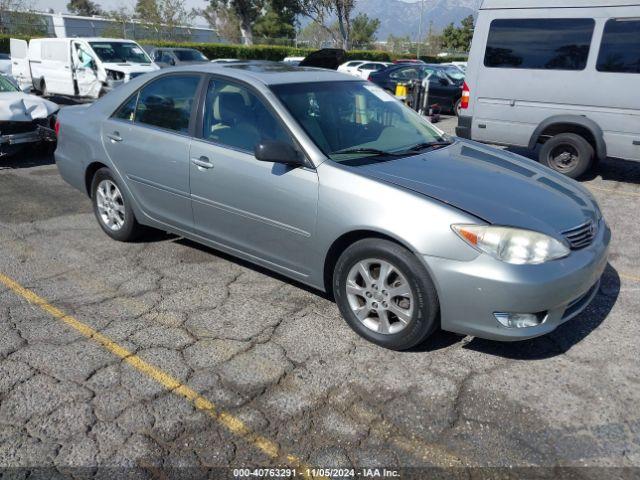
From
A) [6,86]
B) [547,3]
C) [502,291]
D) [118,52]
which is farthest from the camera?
[118,52]

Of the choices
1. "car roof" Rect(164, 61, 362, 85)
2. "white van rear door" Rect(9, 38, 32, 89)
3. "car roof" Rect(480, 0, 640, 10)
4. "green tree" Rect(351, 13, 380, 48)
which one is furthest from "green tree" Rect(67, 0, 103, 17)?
"car roof" Rect(164, 61, 362, 85)

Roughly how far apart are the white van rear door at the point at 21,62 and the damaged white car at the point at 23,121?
29.1 ft

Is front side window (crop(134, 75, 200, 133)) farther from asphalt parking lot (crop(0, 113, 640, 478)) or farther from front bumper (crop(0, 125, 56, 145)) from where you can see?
front bumper (crop(0, 125, 56, 145))

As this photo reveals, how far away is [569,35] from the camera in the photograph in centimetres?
742

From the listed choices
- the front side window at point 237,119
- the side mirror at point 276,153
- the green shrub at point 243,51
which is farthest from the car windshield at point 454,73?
the green shrub at point 243,51

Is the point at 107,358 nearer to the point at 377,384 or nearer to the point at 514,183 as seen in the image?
the point at 377,384

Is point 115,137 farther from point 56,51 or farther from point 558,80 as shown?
point 56,51

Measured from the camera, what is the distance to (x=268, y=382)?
9.96 feet

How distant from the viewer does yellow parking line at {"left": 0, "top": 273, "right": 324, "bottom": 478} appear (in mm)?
2533

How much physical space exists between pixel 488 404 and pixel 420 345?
633mm

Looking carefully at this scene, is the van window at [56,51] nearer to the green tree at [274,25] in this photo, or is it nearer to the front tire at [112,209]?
the front tire at [112,209]

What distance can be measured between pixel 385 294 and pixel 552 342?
115 centimetres

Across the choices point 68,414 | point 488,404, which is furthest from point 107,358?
point 488,404

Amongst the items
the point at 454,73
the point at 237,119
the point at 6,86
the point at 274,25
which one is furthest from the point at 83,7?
the point at 237,119
